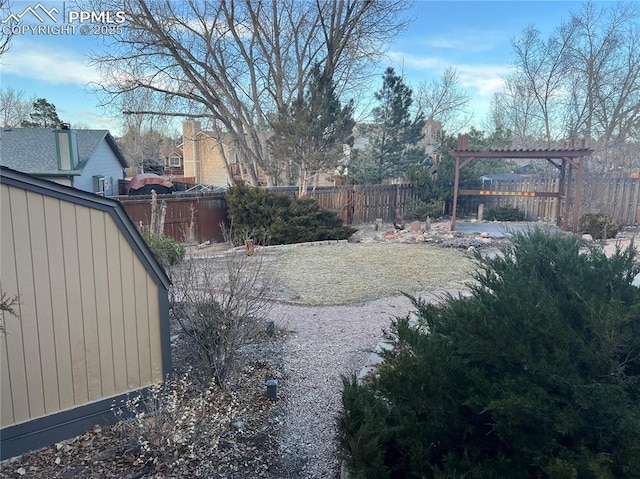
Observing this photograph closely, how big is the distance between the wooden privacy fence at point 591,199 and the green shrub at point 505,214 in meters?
0.40

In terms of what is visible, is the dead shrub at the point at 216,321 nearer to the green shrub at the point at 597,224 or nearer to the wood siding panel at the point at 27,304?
the wood siding panel at the point at 27,304

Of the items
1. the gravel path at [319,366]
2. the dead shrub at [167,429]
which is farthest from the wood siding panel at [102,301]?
the gravel path at [319,366]

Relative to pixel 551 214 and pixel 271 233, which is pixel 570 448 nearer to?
pixel 271 233

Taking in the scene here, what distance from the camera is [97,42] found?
14422 mm

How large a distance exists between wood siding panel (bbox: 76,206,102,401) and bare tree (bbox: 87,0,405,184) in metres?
14.1

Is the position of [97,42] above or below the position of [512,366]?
above

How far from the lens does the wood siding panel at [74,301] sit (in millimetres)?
2602

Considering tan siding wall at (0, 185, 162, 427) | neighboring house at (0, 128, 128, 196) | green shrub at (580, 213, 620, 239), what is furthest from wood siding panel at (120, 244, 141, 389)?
green shrub at (580, 213, 620, 239)

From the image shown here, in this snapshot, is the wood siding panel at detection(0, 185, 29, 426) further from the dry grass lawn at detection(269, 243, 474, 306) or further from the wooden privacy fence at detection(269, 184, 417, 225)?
the wooden privacy fence at detection(269, 184, 417, 225)

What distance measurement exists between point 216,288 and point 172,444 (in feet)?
4.86

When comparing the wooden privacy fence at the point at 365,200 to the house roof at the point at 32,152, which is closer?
the house roof at the point at 32,152

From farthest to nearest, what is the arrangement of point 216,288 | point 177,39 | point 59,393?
point 177,39
point 216,288
point 59,393

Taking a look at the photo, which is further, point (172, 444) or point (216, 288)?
point (216, 288)

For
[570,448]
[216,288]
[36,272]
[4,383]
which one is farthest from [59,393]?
[570,448]
